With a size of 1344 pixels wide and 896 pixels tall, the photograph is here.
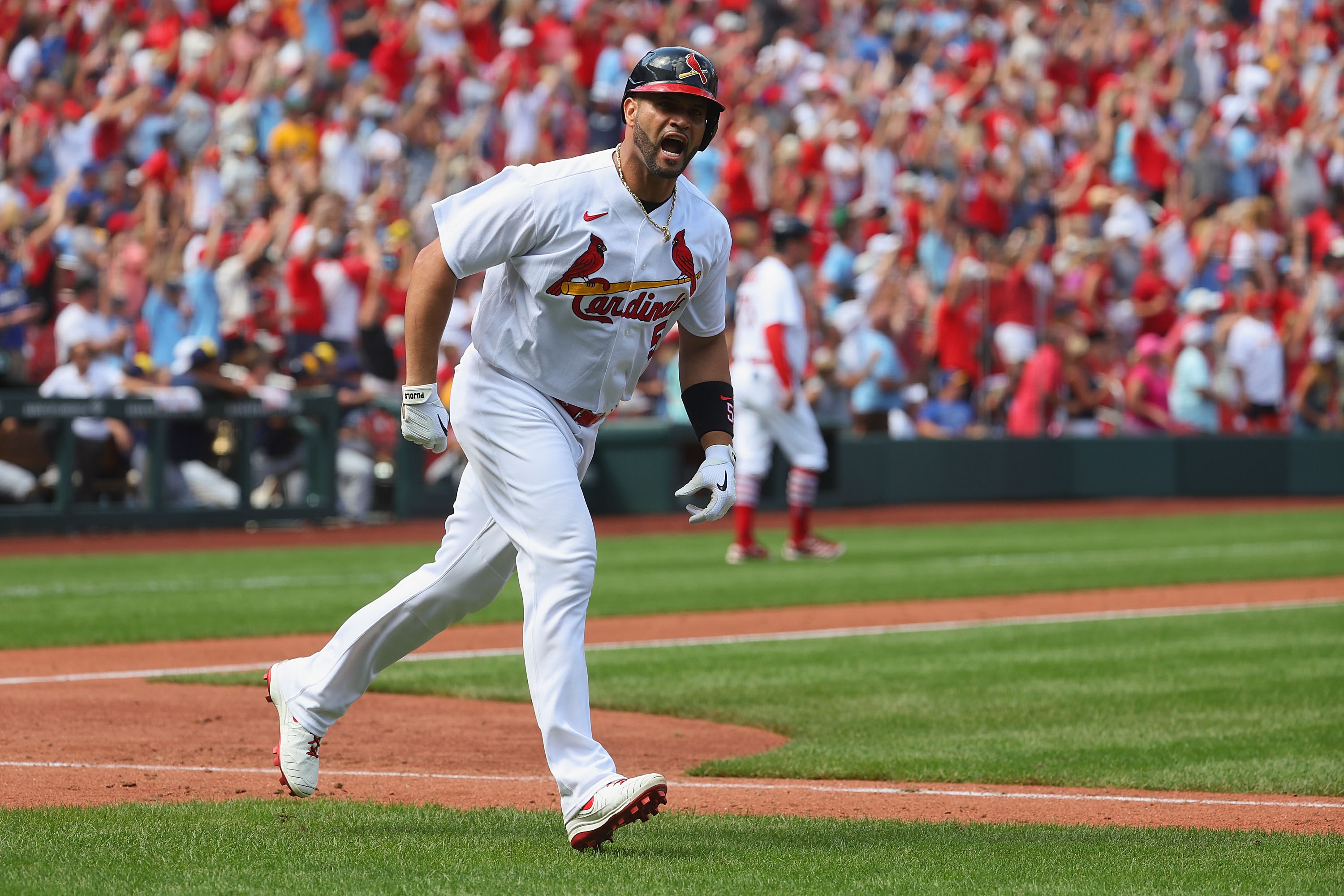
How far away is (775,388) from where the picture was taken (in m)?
13.4

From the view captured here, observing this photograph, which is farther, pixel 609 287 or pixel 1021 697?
pixel 1021 697

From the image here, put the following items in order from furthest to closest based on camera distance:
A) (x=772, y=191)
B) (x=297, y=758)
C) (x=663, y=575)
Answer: (x=772, y=191) < (x=663, y=575) < (x=297, y=758)

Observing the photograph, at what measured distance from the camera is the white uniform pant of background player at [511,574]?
14.8 feet

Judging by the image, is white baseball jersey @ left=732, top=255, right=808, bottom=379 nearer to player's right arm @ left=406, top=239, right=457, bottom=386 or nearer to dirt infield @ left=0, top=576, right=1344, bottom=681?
dirt infield @ left=0, top=576, right=1344, bottom=681

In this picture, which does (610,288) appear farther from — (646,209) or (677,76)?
(677,76)

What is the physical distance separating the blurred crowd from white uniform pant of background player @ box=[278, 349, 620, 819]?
376 inches

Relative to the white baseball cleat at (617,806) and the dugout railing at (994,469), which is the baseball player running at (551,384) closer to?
the white baseball cleat at (617,806)

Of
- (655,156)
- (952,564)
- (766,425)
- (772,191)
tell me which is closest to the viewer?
(655,156)

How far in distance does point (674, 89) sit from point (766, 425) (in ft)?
30.2

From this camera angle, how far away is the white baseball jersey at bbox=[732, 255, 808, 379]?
13203mm

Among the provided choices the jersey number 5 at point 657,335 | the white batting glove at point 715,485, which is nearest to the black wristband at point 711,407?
the white batting glove at point 715,485

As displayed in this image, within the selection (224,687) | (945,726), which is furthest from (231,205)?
(945,726)

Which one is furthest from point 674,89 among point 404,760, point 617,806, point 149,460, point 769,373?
point 149,460

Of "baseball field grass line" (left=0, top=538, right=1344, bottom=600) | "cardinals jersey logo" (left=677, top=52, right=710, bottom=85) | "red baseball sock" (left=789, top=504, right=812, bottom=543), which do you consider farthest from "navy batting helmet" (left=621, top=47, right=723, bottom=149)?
"red baseball sock" (left=789, top=504, right=812, bottom=543)
